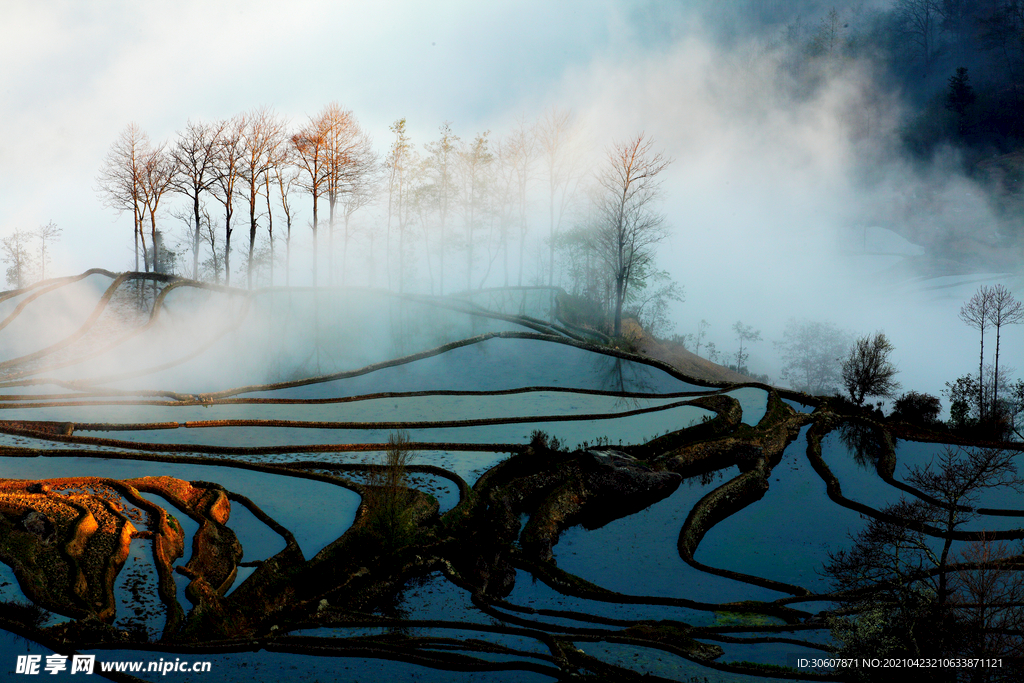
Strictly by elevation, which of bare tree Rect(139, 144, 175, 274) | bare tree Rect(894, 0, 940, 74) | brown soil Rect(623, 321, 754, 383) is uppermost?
bare tree Rect(894, 0, 940, 74)

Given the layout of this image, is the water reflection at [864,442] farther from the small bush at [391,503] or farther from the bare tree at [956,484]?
the small bush at [391,503]

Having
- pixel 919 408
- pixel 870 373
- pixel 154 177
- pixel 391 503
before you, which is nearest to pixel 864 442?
pixel 919 408

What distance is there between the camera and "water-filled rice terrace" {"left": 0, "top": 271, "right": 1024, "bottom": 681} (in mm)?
11406

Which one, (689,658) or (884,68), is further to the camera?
(884,68)

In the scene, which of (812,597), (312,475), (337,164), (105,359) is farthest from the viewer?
(337,164)

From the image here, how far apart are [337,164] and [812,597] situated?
39257mm

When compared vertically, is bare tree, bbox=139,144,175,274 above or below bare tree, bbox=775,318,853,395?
above

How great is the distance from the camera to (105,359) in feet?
93.1

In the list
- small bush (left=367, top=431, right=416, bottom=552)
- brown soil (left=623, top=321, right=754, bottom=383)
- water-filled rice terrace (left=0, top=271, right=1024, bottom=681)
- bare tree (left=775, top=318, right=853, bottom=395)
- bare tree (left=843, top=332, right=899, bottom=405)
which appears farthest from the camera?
bare tree (left=775, top=318, right=853, bottom=395)

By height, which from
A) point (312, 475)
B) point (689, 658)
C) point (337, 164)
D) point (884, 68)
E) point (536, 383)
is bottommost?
point (689, 658)

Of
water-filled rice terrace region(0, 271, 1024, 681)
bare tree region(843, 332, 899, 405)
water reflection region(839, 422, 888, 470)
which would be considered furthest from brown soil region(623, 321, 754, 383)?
water reflection region(839, 422, 888, 470)

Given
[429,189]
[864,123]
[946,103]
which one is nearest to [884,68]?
[864,123]

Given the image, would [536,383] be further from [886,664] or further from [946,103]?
[946,103]

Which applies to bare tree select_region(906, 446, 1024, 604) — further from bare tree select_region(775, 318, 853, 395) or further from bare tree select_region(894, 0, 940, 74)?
bare tree select_region(894, 0, 940, 74)
